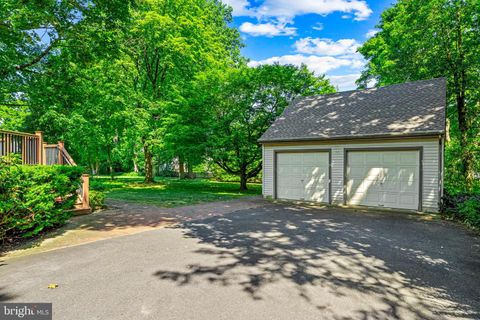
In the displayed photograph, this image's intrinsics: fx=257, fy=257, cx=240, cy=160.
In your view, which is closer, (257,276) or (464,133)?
(257,276)

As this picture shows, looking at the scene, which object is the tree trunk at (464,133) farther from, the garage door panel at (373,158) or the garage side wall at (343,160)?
the garage door panel at (373,158)

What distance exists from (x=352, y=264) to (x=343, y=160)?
673cm

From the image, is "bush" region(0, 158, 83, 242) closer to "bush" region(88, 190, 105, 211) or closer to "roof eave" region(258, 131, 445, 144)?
"bush" region(88, 190, 105, 211)

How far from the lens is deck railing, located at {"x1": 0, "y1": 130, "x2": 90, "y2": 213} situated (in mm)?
7338

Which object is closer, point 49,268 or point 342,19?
point 49,268

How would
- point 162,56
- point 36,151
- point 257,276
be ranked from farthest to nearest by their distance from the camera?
point 162,56, point 36,151, point 257,276

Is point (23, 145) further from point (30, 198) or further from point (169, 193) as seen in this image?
point (169, 193)

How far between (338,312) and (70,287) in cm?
340

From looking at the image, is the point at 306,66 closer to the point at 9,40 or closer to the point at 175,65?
the point at 175,65

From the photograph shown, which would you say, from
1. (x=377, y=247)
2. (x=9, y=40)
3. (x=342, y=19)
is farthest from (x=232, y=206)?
(x=342, y=19)

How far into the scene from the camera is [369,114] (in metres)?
10.9

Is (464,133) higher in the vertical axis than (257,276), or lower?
higher

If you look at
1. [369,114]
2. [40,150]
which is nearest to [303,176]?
[369,114]

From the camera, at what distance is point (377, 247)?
17.2 feet
